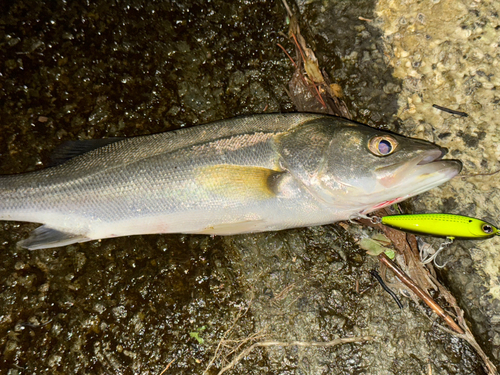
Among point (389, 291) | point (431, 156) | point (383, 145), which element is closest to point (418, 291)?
point (389, 291)

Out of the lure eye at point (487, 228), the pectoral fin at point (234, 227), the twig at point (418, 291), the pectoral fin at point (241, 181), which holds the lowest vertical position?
the twig at point (418, 291)

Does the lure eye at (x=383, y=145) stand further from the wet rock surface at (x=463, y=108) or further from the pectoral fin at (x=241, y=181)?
the pectoral fin at (x=241, y=181)

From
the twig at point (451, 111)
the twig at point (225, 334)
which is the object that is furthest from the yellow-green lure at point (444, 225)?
the twig at point (225, 334)

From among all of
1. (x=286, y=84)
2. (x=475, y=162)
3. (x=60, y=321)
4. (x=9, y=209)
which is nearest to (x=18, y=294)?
(x=60, y=321)

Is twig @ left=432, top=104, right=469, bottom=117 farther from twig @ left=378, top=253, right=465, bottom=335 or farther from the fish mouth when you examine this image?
twig @ left=378, top=253, right=465, bottom=335

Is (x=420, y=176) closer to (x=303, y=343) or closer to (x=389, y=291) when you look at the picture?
(x=389, y=291)

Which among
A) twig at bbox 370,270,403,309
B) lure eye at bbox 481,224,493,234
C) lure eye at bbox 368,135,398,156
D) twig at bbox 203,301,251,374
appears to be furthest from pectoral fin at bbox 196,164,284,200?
lure eye at bbox 481,224,493,234
